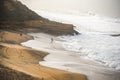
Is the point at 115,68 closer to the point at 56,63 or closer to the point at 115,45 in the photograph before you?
the point at 115,45

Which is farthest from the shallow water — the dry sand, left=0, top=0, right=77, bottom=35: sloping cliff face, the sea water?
the dry sand

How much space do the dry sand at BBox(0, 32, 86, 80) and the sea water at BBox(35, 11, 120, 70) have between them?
31 cm

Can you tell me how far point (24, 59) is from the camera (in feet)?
10.1

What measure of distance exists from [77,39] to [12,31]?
865 millimetres

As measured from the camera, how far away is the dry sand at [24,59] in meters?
2.87

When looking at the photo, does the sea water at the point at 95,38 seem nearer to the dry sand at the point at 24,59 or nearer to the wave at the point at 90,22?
the wave at the point at 90,22

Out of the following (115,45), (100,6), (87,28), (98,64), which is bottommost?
(98,64)

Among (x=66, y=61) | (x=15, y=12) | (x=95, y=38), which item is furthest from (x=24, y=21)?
(x=95, y=38)

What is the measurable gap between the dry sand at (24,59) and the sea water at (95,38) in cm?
31

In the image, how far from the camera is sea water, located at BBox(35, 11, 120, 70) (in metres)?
2.95

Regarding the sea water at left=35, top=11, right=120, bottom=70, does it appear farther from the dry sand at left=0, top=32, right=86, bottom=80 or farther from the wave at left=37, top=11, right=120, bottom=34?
the dry sand at left=0, top=32, right=86, bottom=80

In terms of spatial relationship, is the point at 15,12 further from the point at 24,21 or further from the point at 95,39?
the point at 95,39

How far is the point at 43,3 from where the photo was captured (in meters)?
3.18

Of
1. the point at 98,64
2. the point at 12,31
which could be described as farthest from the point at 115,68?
the point at 12,31
